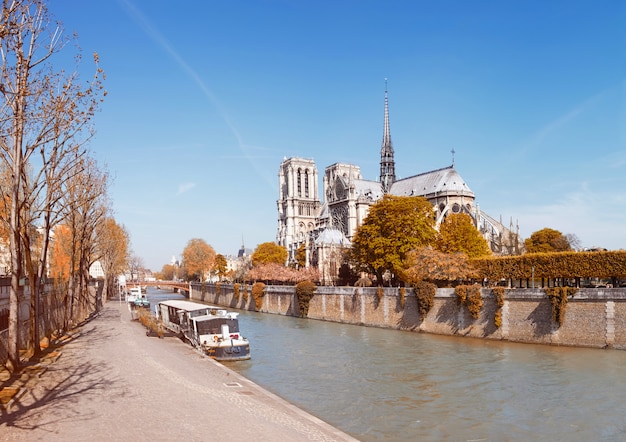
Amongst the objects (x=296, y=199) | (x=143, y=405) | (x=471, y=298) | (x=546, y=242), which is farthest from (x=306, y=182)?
(x=143, y=405)

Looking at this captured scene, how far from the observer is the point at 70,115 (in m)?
22.8

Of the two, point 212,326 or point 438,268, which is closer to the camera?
point 212,326

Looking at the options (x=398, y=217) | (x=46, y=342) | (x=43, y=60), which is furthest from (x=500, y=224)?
(x=43, y=60)

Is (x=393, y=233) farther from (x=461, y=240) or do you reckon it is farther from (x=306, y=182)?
(x=306, y=182)

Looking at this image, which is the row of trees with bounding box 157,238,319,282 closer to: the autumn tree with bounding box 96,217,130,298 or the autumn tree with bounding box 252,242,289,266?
the autumn tree with bounding box 252,242,289,266

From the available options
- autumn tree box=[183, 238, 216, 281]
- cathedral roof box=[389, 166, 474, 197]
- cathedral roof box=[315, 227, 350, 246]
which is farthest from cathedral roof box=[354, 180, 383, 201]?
autumn tree box=[183, 238, 216, 281]

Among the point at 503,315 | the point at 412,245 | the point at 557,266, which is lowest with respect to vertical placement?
the point at 503,315

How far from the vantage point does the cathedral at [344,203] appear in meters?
95.9

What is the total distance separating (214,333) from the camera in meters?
37.6

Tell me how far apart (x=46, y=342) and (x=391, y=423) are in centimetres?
2139

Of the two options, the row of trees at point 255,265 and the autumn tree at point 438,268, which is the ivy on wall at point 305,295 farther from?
the row of trees at point 255,265

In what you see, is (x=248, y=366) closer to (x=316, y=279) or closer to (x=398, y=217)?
(x=398, y=217)

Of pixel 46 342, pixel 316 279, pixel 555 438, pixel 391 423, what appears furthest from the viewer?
pixel 316 279

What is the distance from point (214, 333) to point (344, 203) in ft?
281
